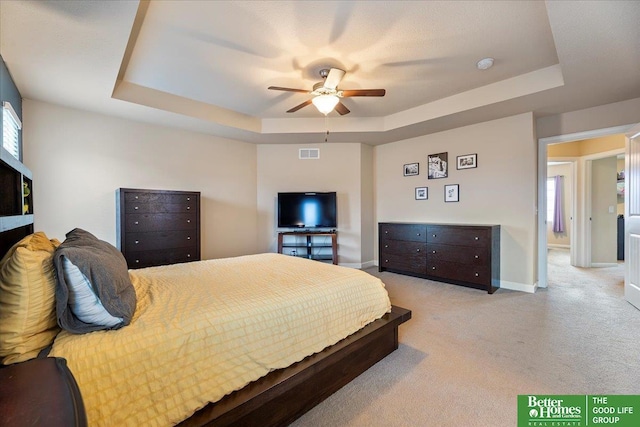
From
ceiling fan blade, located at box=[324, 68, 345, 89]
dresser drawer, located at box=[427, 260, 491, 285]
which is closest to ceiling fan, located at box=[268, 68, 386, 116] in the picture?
ceiling fan blade, located at box=[324, 68, 345, 89]

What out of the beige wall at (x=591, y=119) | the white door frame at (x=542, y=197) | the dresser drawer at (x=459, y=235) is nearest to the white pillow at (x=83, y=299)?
the dresser drawer at (x=459, y=235)

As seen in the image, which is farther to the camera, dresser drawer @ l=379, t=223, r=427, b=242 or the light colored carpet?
dresser drawer @ l=379, t=223, r=427, b=242

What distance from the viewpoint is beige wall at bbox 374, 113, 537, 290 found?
375 centimetres

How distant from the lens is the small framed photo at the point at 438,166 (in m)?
4.54

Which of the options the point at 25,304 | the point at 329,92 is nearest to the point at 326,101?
the point at 329,92

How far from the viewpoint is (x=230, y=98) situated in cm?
368

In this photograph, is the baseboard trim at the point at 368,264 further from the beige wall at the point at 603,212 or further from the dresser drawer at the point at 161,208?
the beige wall at the point at 603,212

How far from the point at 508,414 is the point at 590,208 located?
5.65 metres

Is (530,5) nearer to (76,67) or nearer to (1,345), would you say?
(1,345)

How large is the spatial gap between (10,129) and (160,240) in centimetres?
177

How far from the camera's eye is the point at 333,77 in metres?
2.65

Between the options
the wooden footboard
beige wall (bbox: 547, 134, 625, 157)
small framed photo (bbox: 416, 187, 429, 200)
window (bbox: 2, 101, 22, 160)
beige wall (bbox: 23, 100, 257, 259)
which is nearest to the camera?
the wooden footboard

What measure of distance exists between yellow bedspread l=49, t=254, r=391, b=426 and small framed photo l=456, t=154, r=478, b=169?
3.07 meters

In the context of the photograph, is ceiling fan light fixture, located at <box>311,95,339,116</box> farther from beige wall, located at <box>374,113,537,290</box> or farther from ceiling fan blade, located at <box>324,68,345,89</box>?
beige wall, located at <box>374,113,537,290</box>
